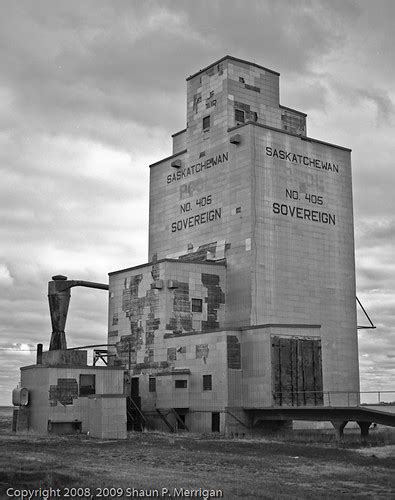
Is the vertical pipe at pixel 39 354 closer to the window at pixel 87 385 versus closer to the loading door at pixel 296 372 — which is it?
the window at pixel 87 385

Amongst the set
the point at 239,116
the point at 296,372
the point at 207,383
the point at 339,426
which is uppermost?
Result: the point at 239,116

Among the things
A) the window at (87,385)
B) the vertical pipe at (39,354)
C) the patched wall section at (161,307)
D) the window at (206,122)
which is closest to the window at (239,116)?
the window at (206,122)

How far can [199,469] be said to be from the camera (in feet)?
80.2

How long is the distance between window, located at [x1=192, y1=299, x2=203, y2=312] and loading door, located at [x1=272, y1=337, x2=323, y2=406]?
8.97 m

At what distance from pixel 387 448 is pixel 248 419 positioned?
1529cm

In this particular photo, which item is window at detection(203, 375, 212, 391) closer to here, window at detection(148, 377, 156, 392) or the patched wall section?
the patched wall section

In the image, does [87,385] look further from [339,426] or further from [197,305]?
[339,426]

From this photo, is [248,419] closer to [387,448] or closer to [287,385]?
[287,385]

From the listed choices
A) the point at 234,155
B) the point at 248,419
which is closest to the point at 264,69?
the point at 234,155

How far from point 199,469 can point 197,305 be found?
3101 cm

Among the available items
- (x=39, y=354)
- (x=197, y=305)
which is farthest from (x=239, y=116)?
(x=39, y=354)

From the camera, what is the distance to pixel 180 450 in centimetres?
3253

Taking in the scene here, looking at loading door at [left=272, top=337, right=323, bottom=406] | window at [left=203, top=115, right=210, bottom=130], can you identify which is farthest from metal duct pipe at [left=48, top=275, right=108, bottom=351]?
window at [left=203, top=115, right=210, bottom=130]

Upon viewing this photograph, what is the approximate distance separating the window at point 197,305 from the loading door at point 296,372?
29.4ft
